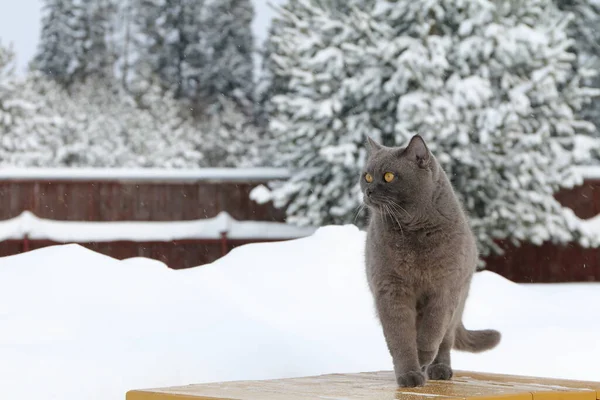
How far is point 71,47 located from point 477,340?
32513 millimetres

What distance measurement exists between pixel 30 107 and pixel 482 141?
51.9ft

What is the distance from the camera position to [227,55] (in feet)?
117

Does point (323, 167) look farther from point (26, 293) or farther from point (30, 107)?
point (30, 107)

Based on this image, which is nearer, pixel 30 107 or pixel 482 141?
pixel 482 141

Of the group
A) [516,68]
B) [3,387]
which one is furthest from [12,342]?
[516,68]

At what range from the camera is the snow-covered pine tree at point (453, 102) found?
43.8 feet

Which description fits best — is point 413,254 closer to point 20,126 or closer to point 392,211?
point 392,211

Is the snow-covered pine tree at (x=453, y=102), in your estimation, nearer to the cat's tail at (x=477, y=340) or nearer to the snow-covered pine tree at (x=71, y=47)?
the cat's tail at (x=477, y=340)

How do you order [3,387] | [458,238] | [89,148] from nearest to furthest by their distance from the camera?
1. [458,238]
2. [3,387]
3. [89,148]

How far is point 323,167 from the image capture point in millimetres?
14438

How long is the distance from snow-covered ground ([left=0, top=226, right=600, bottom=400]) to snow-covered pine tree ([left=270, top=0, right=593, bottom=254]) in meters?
5.84

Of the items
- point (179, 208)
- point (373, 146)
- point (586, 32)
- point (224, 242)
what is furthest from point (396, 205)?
point (586, 32)

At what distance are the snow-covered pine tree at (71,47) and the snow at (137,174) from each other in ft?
60.2

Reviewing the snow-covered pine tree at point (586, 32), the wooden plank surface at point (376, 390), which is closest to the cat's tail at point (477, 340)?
the wooden plank surface at point (376, 390)
